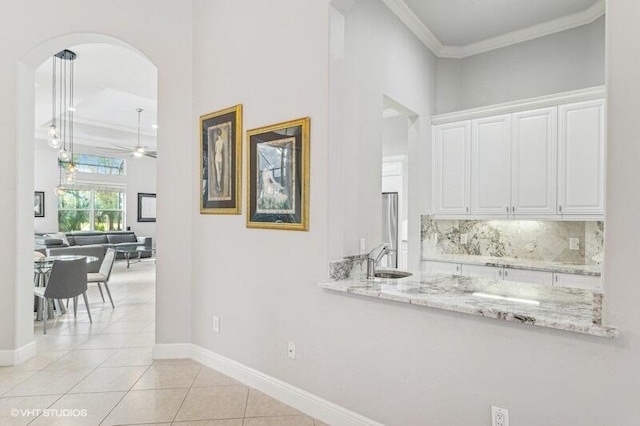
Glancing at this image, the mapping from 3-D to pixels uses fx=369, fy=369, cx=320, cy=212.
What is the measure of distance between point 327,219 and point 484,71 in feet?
10.7

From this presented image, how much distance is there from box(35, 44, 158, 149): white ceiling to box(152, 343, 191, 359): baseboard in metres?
2.94

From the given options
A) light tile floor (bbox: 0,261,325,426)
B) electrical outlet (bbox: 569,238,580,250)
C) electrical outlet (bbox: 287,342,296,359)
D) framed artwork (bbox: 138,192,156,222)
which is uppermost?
framed artwork (bbox: 138,192,156,222)

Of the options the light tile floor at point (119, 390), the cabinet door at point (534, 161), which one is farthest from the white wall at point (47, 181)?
the cabinet door at point (534, 161)

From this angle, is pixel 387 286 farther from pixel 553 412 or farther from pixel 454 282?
pixel 553 412

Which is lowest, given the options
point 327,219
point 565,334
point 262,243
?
point 565,334

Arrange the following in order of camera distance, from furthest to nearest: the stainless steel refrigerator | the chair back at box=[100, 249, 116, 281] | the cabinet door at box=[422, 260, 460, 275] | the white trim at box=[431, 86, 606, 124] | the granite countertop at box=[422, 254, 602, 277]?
the stainless steel refrigerator < the chair back at box=[100, 249, 116, 281] < the cabinet door at box=[422, 260, 460, 275] < the white trim at box=[431, 86, 606, 124] < the granite countertop at box=[422, 254, 602, 277]

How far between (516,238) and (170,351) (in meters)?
3.80

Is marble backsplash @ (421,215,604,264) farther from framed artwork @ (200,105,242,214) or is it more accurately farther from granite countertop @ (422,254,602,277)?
framed artwork @ (200,105,242,214)

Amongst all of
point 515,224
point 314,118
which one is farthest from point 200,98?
point 515,224

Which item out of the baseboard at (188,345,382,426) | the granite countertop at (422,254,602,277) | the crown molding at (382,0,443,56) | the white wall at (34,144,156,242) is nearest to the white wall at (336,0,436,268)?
the crown molding at (382,0,443,56)

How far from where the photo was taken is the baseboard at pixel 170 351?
3.40m

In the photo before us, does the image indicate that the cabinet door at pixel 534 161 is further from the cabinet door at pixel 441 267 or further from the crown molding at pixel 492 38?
the crown molding at pixel 492 38

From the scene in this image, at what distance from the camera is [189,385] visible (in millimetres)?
2908

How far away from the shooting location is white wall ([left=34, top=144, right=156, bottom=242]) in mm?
9352
